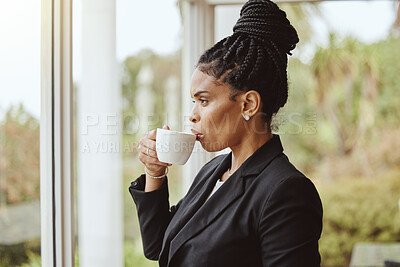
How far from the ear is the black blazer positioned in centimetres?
10

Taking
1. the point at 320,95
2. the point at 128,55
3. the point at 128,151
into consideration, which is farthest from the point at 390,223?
the point at 128,55

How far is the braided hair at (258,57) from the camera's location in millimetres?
1168

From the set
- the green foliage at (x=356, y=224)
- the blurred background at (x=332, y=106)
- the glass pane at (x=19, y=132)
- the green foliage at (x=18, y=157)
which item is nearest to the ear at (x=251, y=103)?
the glass pane at (x=19, y=132)

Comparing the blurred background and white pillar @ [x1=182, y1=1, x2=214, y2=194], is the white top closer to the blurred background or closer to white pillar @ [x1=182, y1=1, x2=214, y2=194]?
white pillar @ [x1=182, y1=1, x2=214, y2=194]

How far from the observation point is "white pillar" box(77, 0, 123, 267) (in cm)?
267

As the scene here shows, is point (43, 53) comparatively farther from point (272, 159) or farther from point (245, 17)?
point (272, 159)

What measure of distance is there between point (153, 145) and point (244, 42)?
36cm

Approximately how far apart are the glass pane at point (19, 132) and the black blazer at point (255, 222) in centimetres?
73

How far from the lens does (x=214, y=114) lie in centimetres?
117

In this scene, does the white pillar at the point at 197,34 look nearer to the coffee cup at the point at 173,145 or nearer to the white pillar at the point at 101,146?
the white pillar at the point at 101,146

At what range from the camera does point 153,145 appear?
127 centimetres

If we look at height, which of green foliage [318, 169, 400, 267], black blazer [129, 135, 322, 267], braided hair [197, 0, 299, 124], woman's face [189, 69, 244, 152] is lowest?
green foliage [318, 169, 400, 267]

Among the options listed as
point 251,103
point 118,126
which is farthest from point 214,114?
point 118,126

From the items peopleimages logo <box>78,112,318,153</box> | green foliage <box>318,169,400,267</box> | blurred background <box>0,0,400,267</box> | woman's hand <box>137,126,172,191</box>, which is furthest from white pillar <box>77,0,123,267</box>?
green foliage <box>318,169,400,267</box>
